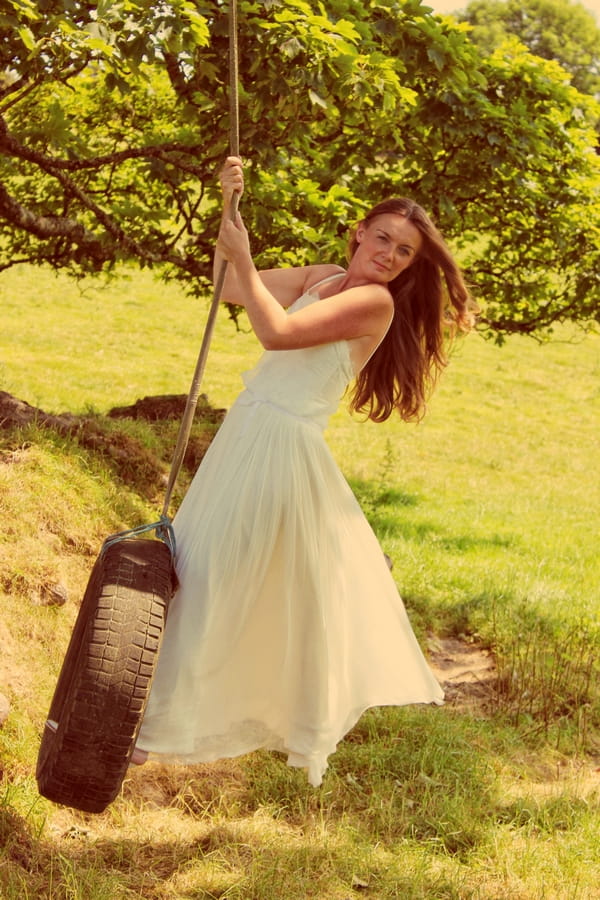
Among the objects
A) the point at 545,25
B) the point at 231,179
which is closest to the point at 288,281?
the point at 231,179

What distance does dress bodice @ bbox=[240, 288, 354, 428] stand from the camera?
3.23 metres

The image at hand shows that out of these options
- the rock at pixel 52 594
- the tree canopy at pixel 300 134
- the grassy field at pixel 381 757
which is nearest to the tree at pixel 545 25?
the tree canopy at pixel 300 134

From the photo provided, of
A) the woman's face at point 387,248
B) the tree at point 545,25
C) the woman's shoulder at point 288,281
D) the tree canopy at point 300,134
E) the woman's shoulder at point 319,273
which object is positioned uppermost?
the tree at point 545,25

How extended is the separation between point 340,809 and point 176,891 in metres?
0.95

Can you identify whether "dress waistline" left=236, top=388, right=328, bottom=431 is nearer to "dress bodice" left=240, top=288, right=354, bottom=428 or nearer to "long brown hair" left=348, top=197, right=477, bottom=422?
"dress bodice" left=240, top=288, right=354, bottom=428

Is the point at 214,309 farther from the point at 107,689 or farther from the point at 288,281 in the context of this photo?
the point at 107,689

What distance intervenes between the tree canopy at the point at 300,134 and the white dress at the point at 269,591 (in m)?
2.14

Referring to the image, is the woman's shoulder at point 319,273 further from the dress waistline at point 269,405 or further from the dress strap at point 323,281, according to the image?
the dress waistline at point 269,405

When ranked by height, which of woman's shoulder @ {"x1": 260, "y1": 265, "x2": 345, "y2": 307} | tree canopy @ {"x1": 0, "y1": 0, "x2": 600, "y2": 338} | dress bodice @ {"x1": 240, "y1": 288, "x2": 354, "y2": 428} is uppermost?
tree canopy @ {"x1": 0, "y1": 0, "x2": 600, "y2": 338}

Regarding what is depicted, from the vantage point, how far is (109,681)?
2762 mm

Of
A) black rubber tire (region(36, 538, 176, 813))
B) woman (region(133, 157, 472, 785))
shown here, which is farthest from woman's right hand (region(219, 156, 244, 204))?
black rubber tire (region(36, 538, 176, 813))

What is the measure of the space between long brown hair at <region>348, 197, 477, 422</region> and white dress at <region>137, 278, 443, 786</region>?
10.6 inches

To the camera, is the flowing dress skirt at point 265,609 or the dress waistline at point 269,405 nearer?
the flowing dress skirt at point 265,609

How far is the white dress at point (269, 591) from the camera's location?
123 inches
